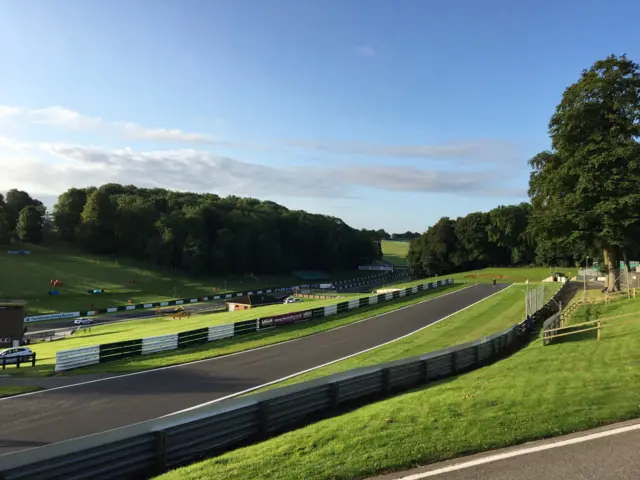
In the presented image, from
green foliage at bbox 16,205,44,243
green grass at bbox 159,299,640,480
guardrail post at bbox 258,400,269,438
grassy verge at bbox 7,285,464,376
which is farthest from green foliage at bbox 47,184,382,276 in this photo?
guardrail post at bbox 258,400,269,438

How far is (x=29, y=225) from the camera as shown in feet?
373

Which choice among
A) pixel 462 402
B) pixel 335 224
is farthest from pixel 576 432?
pixel 335 224

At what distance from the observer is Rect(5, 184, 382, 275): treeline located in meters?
114

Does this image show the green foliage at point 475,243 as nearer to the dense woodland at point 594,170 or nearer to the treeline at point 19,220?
the dense woodland at point 594,170

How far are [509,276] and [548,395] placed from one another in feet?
284

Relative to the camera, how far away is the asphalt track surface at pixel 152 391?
1475 cm

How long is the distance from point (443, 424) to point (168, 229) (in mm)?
111746

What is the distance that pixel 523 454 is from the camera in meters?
7.76

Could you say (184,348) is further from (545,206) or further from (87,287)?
(87,287)

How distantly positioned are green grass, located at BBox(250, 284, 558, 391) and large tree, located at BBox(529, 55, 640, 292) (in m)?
7.98

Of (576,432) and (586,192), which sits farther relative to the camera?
(586,192)

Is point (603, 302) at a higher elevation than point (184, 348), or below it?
higher

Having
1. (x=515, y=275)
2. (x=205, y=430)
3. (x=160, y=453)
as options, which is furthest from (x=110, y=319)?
(x=515, y=275)

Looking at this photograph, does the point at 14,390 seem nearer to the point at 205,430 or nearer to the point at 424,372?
the point at 205,430
